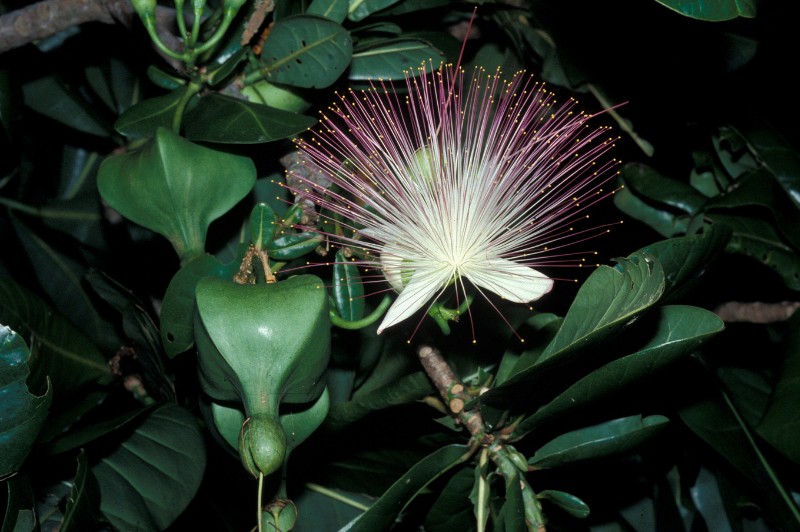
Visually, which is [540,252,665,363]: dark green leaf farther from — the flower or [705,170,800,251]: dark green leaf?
[705,170,800,251]: dark green leaf

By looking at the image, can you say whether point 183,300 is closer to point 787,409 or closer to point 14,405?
point 14,405

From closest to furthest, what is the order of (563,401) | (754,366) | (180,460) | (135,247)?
(563,401), (180,460), (135,247), (754,366)

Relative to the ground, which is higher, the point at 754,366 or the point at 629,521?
the point at 754,366

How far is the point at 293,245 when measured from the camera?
2.89ft

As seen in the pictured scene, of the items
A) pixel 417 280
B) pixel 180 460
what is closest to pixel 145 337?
pixel 180 460

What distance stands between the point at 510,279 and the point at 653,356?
0.59 ft

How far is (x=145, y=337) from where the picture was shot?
1.09 m

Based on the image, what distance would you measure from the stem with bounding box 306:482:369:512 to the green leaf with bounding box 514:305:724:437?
41cm

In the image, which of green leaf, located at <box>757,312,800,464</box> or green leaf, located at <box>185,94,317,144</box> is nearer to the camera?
green leaf, located at <box>185,94,317,144</box>

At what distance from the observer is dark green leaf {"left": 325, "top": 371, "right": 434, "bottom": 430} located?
3.19ft

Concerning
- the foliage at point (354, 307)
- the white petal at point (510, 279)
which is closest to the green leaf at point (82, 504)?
the foliage at point (354, 307)

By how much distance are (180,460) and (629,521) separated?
66 cm

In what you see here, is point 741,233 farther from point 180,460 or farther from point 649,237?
point 180,460

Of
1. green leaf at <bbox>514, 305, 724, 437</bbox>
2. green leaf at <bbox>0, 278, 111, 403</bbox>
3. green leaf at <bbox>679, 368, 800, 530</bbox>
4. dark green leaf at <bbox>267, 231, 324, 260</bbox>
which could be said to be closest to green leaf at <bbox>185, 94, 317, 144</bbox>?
dark green leaf at <bbox>267, 231, 324, 260</bbox>
